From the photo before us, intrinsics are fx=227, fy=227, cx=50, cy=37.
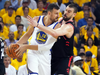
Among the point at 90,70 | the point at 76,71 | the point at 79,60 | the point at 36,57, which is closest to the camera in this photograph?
the point at 36,57

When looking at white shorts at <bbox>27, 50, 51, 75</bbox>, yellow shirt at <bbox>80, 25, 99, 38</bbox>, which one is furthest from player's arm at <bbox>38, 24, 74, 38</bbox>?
yellow shirt at <bbox>80, 25, 99, 38</bbox>

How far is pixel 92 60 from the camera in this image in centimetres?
803

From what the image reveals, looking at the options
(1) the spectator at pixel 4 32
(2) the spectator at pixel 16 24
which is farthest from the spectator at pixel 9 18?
(1) the spectator at pixel 4 32

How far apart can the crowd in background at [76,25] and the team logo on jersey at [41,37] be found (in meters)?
2.67

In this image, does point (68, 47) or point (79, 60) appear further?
point (79, 60)

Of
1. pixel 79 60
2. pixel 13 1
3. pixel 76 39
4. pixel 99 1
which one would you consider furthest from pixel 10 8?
pixel 99 1

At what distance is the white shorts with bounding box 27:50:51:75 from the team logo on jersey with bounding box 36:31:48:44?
9.1 inches

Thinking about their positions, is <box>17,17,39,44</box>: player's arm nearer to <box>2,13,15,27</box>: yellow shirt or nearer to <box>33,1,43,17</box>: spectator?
<box>2,13,15,27</box>: yellow shirt

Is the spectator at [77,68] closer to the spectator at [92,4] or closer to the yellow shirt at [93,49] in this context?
the yellow shirt at [93,49]

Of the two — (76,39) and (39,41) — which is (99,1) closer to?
(76,39)

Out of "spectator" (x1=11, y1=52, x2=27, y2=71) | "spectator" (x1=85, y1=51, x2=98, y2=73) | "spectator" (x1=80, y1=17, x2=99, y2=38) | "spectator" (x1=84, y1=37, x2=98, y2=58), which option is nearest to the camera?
"spectator" (x1=11, y1=52, x2=27, y2=71)

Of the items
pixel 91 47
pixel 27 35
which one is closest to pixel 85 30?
pixel 91 47

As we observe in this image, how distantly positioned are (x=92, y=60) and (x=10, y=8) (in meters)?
3.70

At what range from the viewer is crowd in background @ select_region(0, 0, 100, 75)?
25.7ft
